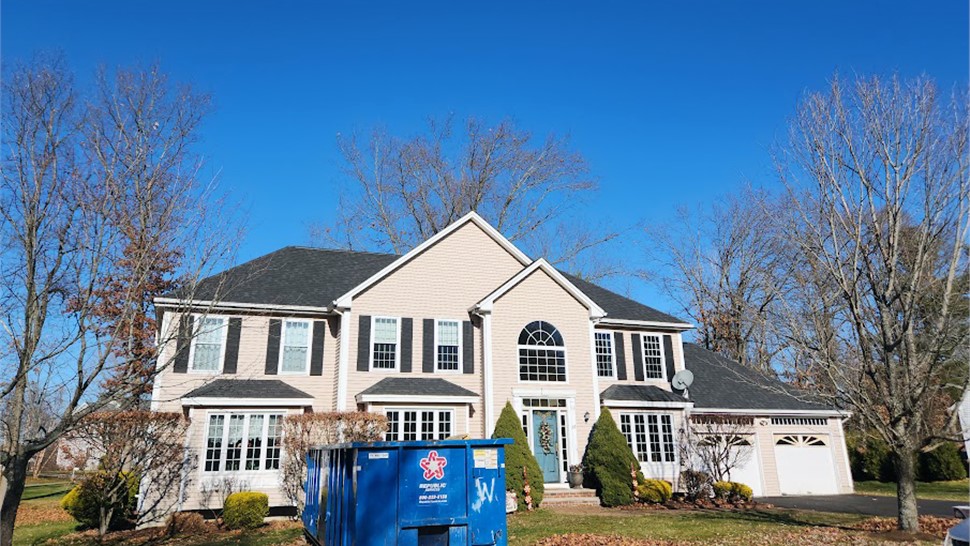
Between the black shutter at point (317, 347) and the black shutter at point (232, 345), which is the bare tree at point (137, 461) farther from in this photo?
the black shutter at point (317, 347)

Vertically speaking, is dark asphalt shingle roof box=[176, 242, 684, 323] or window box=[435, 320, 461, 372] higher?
dark asphalt shingle roof box=[176, 242, 684, 323]

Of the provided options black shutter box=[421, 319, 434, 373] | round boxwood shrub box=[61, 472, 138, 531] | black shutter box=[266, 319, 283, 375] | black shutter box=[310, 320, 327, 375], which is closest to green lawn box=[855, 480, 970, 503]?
black shutter box=[421, 319, 434, 373]

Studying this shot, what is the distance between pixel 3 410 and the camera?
33.7 ft

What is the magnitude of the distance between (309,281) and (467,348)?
573 centimetres

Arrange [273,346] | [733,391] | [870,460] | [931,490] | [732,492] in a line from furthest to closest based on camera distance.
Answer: [870,460] → [931,490] → [733,391] → [732,492] → [273,346]

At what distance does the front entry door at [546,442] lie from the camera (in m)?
18.4

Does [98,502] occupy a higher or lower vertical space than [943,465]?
higher

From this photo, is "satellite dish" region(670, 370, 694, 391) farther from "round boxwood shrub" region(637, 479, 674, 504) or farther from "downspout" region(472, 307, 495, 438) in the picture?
"downspout" region(472, 307, 495, 438)

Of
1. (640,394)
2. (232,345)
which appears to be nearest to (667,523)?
(640,394)

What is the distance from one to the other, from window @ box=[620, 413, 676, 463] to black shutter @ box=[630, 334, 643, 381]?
61.0 inches

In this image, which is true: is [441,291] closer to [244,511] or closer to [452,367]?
[452,367]

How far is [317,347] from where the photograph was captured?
18.6m

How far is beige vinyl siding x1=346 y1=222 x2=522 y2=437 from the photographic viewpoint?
18500 mm

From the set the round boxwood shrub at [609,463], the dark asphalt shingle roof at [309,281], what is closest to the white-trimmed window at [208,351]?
the dark asphalt shingle roof at [309,281]
